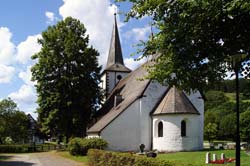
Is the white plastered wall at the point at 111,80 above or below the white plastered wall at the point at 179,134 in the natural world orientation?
above

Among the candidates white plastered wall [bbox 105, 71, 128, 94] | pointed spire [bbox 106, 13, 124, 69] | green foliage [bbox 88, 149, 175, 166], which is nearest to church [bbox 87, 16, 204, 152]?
white plastered wall [bbox 105, 71, 128, 94]

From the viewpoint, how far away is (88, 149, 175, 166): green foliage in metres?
16.9

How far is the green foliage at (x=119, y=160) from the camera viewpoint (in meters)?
16.9

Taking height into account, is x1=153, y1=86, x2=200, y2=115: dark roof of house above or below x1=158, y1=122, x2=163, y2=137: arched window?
above

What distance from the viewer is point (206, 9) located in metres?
13.6

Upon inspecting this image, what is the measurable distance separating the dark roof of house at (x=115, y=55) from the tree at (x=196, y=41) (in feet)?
144

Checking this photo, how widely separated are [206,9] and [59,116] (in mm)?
38776

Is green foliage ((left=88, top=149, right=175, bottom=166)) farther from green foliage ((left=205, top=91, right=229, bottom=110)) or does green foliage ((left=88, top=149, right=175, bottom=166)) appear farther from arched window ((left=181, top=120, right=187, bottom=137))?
green foliage ((left=205, top=91, right=229, bottom=110))

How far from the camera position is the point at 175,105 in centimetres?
4038

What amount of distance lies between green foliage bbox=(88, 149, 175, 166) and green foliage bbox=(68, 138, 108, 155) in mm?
9072

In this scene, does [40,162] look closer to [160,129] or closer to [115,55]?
[160,129]

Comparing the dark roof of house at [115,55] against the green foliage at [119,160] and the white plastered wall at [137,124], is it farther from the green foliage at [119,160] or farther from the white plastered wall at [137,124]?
the green foliage at [119,160]

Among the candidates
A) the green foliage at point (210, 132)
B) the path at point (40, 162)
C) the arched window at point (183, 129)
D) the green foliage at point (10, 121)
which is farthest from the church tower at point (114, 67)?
the green foliage at point (210, 132)

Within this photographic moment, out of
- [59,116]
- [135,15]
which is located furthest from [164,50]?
[59,116]
